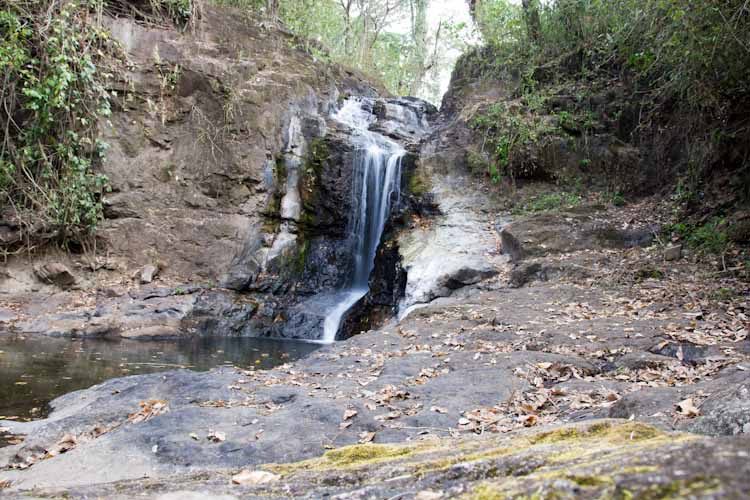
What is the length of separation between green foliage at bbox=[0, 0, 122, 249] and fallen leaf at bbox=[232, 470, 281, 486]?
11991 mm

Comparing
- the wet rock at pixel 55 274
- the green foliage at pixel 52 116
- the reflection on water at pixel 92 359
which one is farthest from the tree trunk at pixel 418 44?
the wet rock at pixel 55 274

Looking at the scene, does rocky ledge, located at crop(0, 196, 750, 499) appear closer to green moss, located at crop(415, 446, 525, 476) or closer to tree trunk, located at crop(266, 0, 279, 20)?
green moss, located at crop(415, 446, 525, 476)

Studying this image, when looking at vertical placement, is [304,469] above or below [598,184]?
below

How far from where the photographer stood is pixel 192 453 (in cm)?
371

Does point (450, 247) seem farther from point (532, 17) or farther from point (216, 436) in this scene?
point (216, 436)

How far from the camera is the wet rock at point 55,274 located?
12.2m

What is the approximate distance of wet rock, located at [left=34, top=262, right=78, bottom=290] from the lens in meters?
12.2

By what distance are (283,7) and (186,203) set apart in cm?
887

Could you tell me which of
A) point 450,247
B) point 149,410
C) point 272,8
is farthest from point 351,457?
point 272,8

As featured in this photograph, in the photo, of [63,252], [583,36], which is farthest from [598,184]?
[63,252]

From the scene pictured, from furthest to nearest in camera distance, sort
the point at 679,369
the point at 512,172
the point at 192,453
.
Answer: the point at 512,172, the point at 679,369, the point at 192,453

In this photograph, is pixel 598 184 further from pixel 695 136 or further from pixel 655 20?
pixel 655 20

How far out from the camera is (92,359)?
338 inches

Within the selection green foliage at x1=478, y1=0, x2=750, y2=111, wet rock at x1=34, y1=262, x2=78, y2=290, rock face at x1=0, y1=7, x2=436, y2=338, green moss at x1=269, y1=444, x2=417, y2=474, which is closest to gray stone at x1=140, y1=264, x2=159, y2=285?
rock face at x1=0, y1=7, x2=436, y2=338
